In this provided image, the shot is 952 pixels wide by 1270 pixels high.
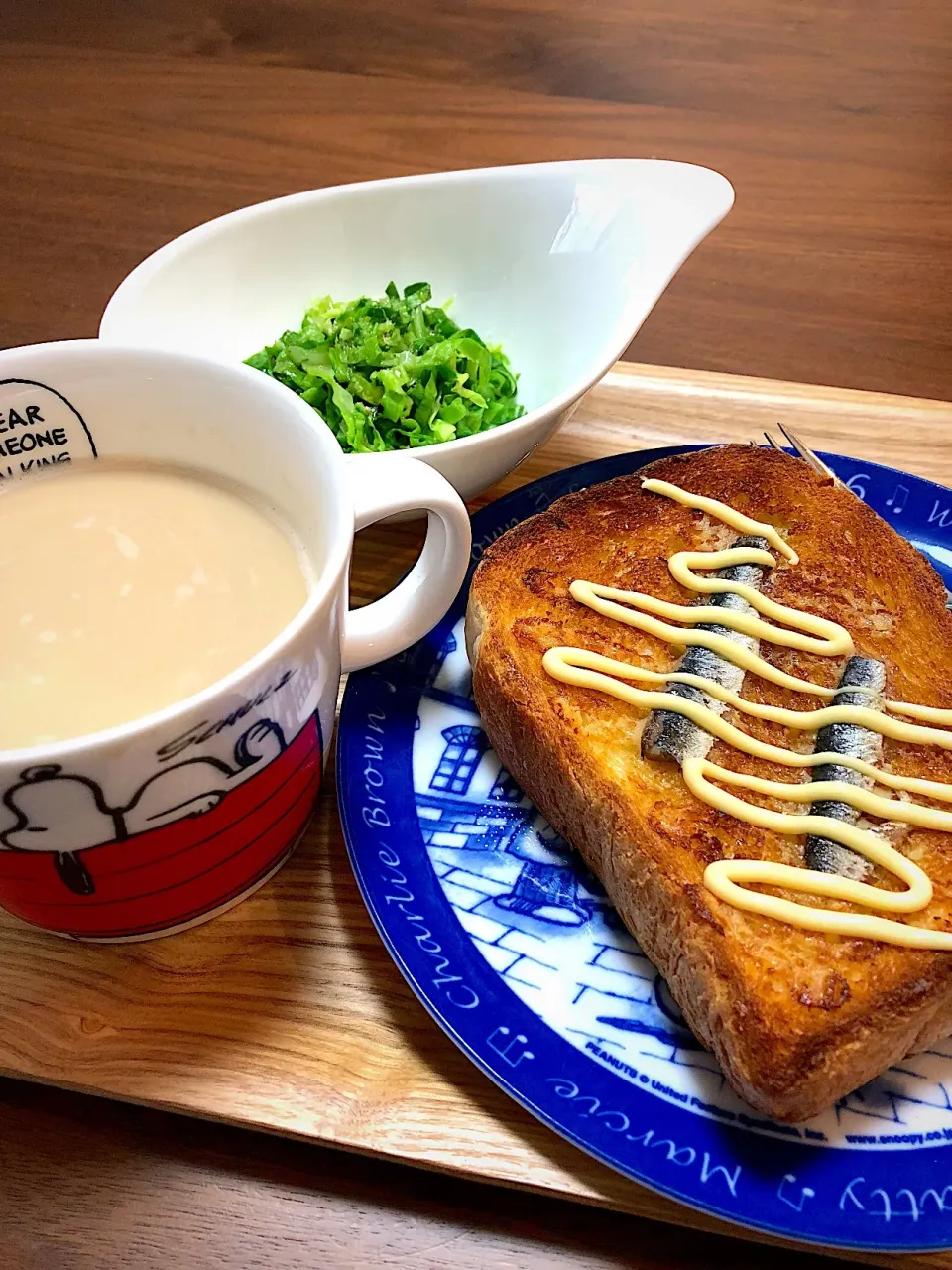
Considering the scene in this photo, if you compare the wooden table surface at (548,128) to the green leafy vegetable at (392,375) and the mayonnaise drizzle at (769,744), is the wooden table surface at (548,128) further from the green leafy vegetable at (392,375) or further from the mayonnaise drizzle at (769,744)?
the mayonnaise drizzle at (769,744)

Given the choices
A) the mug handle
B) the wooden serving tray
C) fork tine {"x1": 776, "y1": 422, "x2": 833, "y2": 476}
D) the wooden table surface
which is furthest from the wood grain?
the wooden serving tray

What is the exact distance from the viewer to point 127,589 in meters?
0.87

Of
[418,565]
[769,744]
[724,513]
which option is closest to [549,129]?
[724,513]

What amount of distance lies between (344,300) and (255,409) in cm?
71

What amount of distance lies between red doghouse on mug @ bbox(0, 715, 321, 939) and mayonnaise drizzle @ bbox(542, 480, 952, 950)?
33 centimetres

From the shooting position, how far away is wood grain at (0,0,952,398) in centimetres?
194

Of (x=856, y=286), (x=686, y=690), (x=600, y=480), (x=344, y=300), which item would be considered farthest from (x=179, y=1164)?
(x=856, y=286)

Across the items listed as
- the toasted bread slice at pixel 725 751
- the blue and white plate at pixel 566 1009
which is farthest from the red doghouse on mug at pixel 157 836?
the toasted bread slice at pixel 725 751

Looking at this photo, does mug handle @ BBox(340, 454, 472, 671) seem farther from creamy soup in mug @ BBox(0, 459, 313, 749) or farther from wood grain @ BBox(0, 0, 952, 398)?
wood grain @ BBox(0, 0, 952, 398)

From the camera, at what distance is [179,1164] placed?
2.85 ft

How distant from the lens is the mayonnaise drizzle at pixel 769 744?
34.1 inches

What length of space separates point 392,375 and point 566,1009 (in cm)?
78

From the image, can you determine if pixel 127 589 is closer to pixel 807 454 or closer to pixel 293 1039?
pixel 293 1039

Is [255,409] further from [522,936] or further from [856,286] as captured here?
[856,286]
